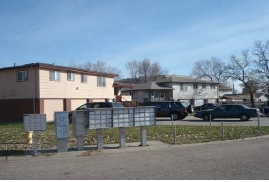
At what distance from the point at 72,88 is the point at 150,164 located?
979 inches

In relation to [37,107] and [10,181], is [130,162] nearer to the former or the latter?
[10,181]

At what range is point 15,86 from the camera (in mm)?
30297

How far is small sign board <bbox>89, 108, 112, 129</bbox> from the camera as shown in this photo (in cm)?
1118

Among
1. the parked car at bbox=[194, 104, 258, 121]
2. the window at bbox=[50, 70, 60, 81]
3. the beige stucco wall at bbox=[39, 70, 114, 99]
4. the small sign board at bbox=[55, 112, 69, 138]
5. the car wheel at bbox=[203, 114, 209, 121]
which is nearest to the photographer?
the small sign board at bbox=[55, 112, 69, 138]

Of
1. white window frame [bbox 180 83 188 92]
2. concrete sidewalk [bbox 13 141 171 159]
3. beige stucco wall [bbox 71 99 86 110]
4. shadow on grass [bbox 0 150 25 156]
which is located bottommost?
concrete sidewalk [bbox 13 141 171 159]

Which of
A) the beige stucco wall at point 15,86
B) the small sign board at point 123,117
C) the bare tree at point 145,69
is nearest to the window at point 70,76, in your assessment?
the beige stucco wall at point 15,86

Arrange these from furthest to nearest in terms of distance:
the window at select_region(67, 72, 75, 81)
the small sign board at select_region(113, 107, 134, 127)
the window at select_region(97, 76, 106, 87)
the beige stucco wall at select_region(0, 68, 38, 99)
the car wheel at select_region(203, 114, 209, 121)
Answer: the window at select_region(97, 76, 106, 87) < the window at select_region(67, 72, 75, 81) < the beige stucco wall at select_region(0, 68, 38, 99) < the car wheel at select_region(203, 114, 209, 121) < the small sign board at select_region(113, 107, 134, 127)

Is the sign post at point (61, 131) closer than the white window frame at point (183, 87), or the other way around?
the sign post at point (61, 131)

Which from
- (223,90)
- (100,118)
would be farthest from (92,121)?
(223,90)

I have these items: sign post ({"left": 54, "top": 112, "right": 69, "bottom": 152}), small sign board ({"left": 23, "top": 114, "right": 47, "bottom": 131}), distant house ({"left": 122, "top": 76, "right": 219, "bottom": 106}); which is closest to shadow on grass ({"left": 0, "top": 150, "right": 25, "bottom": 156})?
small sign board ({"left": 23, "top": 114, "right": 47, "bottom": 131})

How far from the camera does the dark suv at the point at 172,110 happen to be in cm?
2881

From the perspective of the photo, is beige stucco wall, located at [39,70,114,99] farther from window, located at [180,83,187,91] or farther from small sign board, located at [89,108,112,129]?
window, located at [180,83,187,91]

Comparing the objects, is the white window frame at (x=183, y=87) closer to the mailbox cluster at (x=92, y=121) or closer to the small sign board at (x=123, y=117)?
the mailbox cluster at (x=92, y=121)

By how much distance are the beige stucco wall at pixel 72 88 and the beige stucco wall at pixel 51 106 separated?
1.69 feet
